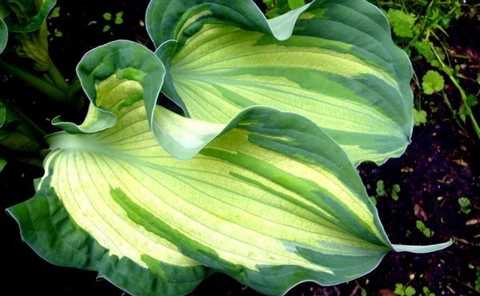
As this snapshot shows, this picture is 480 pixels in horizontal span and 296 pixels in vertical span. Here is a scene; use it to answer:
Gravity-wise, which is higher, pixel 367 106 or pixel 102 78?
pixel 102 78

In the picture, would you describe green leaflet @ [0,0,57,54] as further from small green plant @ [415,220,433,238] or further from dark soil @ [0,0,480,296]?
small green plant @ [415,220,433,238]

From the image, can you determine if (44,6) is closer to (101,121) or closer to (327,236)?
(101,121)

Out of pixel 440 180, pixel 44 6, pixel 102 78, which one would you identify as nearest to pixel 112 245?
pixel 102 78

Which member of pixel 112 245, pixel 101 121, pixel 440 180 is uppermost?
pixel 101 121

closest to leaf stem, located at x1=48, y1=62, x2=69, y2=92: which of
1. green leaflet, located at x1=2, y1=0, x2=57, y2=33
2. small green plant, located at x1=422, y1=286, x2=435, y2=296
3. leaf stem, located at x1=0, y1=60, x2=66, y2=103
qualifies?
leaf stem, located at x1=0, y1=60, x2=66, y2=103

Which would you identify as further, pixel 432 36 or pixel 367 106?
pixel 432 36

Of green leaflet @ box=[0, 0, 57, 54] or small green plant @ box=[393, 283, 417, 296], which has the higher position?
green leaflet @ box=[0, 0, 57, 54]
